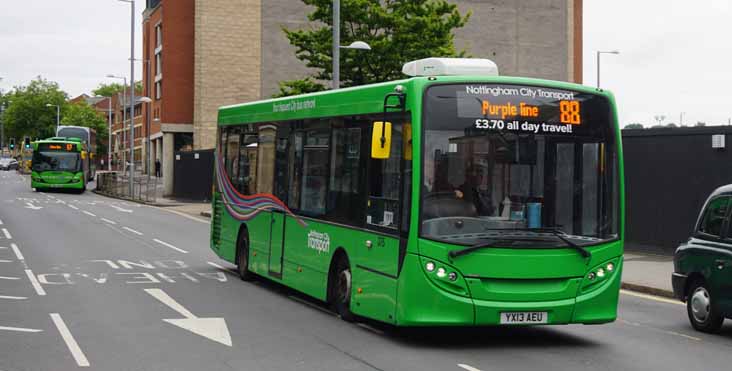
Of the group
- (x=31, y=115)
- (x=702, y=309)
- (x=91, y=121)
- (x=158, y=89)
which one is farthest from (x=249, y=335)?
(x=31, y=115)

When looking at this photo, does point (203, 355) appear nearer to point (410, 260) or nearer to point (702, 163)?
point (410, 260)

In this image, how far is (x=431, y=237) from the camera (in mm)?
10219

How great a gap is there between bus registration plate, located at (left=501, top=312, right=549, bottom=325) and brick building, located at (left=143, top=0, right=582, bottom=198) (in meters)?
58.3

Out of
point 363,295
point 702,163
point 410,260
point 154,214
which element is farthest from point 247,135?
point 154,214

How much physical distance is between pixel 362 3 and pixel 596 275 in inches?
1084

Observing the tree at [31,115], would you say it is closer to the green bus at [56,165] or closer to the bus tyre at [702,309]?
the green bus at [56,165]

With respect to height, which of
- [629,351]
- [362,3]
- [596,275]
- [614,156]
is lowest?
[629,351]

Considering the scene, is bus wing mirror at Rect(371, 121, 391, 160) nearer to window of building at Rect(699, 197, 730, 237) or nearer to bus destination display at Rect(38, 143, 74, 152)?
window of building at Rect(699, 197, 730, 237)

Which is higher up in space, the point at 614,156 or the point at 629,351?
the point at 614,156

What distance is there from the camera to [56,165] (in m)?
59.8

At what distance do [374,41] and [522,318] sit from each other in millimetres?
27250

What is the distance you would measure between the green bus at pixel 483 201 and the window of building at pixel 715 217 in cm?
205

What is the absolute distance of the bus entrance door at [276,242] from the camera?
14.7 meters

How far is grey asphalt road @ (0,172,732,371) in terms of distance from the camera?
379 inches
